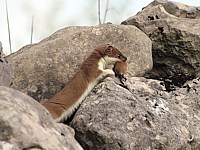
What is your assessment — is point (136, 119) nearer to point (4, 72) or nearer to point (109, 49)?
point (4, 72)

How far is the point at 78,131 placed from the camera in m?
5.44

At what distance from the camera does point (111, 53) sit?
→ 693cm

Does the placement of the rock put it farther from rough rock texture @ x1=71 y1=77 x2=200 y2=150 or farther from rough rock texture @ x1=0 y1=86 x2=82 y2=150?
rough rock texture @ x1=0 y1=86 x2=82 y2=150

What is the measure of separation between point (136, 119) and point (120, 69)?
4.35ft

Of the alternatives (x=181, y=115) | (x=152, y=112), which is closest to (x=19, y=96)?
(x=152, y=112)

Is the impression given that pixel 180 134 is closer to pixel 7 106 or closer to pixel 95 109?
pixel 95 109

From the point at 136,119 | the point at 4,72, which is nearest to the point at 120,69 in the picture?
the point at 136,119

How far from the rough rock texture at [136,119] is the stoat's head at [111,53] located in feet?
2.03

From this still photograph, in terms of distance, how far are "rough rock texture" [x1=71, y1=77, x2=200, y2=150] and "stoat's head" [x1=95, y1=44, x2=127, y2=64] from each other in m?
0.62

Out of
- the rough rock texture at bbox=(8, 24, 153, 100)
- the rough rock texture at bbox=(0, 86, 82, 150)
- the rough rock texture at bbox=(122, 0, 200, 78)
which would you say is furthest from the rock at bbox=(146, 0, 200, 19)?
the rough rock texture at bbox=(0, 86, 82, 150)

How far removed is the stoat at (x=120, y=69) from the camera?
6.60 m

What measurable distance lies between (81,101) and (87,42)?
1.40 m

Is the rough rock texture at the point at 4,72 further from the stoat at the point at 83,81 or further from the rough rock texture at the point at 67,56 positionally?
the rough rock texture at the point at 67,56

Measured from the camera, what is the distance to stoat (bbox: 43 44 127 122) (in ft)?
20.3
